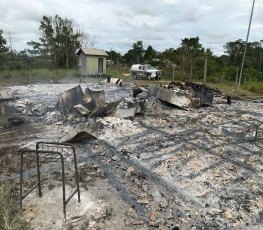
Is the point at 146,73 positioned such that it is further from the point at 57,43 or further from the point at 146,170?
the point at 146,170

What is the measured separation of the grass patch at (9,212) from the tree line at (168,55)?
2082 cm

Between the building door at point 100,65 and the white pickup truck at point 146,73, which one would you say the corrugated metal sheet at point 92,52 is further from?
the white pickup truck at point 146,73

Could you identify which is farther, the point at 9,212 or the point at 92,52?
the point at 92,52

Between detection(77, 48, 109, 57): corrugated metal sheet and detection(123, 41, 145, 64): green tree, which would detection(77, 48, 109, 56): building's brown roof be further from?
detection(123, 41, 145, 64): green tree

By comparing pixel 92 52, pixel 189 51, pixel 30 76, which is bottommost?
pixel 30 76

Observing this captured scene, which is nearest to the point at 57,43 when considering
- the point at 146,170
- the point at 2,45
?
the point at 2,45

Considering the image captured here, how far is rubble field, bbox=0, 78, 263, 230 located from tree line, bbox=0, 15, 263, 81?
642 inches

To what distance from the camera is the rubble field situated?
422cm

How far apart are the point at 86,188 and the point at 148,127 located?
4.04 m

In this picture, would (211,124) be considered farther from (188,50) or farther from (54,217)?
(188,50)

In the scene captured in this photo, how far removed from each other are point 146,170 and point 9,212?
8.73ft

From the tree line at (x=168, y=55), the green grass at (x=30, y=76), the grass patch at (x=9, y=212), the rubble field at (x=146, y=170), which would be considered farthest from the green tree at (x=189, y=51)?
the grass patch at (x=9, y=212)

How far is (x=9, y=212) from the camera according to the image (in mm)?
4047

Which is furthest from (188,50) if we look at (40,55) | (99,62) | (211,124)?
(211,124)
